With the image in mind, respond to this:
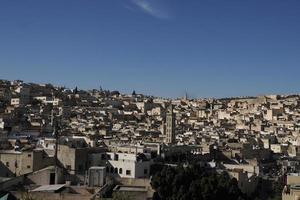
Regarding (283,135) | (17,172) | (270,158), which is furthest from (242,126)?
(17,172)

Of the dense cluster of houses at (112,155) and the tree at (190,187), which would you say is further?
the dense cluster of houses at (112,155)

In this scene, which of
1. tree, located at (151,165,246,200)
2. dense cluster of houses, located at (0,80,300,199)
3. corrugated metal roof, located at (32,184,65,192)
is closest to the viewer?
tree, located at (151,165,246,200)

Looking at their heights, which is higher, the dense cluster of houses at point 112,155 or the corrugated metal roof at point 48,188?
the dense cluster of houses at point 112,155

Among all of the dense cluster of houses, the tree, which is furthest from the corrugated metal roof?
the tree

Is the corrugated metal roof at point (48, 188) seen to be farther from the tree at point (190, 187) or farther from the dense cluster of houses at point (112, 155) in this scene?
the tree at point (190, 187)

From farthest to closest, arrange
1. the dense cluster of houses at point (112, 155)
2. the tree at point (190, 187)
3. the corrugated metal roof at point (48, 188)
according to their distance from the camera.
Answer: the dense cluster of houses at point (112, 155), the corrugated metal roof at point (48, 188), the tree at point (190, 187)

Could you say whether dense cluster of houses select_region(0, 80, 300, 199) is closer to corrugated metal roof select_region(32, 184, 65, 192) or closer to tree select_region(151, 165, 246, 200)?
corrugated metal roof select_region(32, 184, 65, 192)

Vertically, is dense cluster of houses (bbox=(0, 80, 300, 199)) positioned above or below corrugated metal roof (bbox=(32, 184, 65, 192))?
above

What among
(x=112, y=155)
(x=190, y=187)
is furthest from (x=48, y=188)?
(x=112, y=155)

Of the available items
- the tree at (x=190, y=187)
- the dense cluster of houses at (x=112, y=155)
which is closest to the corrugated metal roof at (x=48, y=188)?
the dense cluster of houses at (x=112, y=155)

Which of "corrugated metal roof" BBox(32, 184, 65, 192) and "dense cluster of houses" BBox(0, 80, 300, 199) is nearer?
"corrugated metal roof" BBox(32, 184, 65, 192)

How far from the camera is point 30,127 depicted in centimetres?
5297

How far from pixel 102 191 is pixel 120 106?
7142 cm

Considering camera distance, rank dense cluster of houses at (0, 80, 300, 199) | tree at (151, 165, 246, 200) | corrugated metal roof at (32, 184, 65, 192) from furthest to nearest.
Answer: dense cluster of houses at (0, 80, 300, 199) → corrugated metal roof at (32, 184, 65, 192) → tree at (151, 165, 246, 200)
